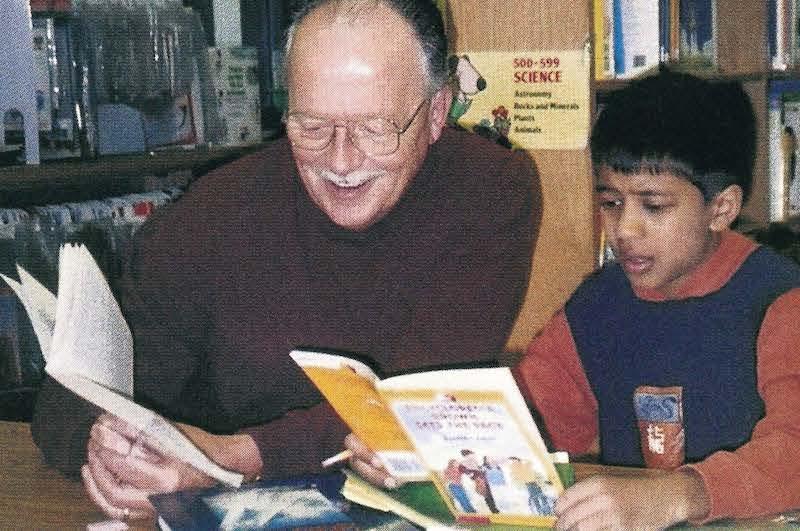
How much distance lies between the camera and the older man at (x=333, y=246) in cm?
156

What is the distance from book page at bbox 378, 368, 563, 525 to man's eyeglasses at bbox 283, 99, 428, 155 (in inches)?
16.9

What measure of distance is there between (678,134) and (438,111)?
36cm

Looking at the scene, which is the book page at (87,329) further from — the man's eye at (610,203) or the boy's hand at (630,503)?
the man's eye at (610,203)

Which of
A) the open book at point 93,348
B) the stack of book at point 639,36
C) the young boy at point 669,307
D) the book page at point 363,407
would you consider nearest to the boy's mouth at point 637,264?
the young boy at point 669,307

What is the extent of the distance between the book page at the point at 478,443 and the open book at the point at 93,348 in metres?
0.23

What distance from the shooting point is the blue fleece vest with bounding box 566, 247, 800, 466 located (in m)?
1.68

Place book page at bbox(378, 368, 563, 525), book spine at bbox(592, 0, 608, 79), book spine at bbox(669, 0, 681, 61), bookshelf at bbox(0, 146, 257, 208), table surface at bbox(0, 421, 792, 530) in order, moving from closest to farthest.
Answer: book page at bbox(378, 368, 563, 525) → table surface at bbox(0, 421, 792, 530) → bookshelf at bbox(0, 146, 257, 208) → book spine at bbox(592, 0, 608, 79) → book spine at bbox(669, 0, 681, 61)

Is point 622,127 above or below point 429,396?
above

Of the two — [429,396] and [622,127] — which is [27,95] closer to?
[622,127]

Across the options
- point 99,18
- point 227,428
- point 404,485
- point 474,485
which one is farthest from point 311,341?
point 99,18

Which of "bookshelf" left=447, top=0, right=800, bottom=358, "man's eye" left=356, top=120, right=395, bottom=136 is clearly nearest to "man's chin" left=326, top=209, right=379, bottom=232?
"man's eye" left=356, top=120, right=395, bottom=136

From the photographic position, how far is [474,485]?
49.9 inches

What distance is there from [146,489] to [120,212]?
4.26ft

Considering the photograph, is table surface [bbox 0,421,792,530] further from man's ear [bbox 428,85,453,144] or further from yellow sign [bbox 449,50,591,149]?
yellow sign [bbox 449,50,591,149]
